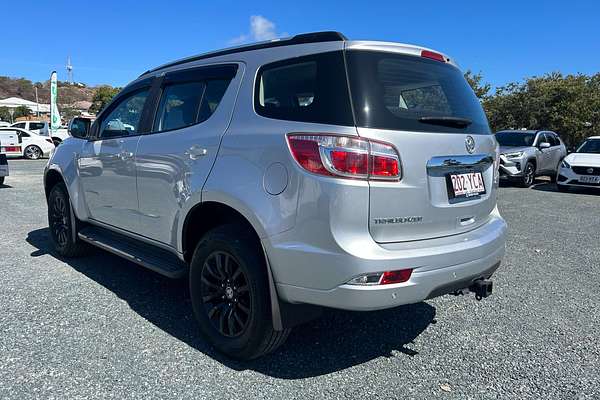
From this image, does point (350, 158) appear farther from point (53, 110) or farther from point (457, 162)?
point (53, 110)

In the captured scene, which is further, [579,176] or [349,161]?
[579,176]

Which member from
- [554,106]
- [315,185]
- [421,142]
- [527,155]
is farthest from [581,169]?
[554,106]

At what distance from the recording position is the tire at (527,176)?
12807 mm

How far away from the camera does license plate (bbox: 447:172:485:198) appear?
265cm

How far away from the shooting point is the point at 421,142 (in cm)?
248

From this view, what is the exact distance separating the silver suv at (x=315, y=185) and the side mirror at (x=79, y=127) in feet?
4.91

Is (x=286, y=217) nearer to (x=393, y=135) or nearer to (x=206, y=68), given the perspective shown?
(x=393, y=135)

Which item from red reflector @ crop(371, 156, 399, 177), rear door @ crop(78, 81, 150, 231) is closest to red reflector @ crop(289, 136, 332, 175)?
red reflector @ crop(371, 156, 399, 177)

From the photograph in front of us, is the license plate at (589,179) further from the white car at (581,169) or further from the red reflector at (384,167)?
the red reflector at (384,167)

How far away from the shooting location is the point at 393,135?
93.8 inches

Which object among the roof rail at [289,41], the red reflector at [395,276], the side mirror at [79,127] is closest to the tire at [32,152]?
the side mirror at [79,127]

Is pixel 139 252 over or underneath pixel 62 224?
over

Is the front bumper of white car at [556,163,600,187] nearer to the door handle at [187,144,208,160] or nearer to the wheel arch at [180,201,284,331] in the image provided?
the wheel arch at [180,201,284,331]

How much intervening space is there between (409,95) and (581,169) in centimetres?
1110
